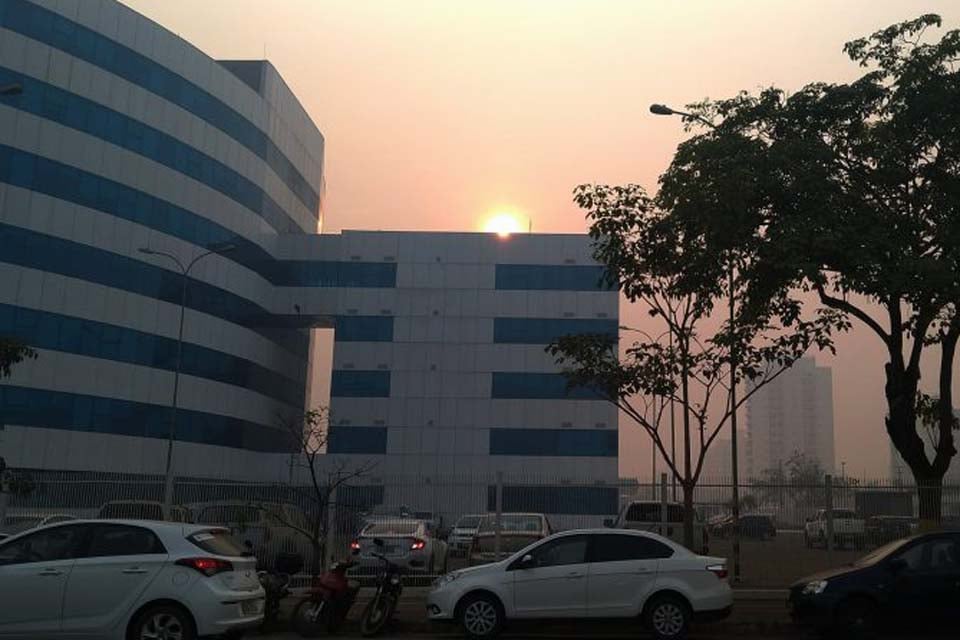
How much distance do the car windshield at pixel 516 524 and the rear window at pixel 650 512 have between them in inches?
78.9

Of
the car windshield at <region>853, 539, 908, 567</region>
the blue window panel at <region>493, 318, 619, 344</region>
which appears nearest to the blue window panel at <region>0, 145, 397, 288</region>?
the blue window panel at <region>493, 318, 619, 344</region>

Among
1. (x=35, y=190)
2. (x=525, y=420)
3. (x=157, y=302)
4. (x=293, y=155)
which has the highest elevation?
(x=293, y=155)

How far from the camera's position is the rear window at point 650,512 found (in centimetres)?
1703

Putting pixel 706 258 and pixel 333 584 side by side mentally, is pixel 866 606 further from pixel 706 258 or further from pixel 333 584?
pixel 333 584

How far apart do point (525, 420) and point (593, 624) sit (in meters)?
39.6

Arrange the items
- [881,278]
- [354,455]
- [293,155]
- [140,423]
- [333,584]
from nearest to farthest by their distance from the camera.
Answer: [333,584]
[881,278]
[140,423]
[354,455]
[293,155]

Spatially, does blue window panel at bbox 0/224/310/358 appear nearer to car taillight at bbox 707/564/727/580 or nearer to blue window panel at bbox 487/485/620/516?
blue window panel at bbox 487/485/620/516

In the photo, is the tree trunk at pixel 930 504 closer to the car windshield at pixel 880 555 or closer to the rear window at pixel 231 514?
the car windshield at pixel 880 555

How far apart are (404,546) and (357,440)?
115 feet

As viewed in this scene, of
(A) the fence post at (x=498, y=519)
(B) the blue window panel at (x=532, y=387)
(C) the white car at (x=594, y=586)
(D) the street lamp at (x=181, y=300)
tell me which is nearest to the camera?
(C) the white car at (x=594, y=586)

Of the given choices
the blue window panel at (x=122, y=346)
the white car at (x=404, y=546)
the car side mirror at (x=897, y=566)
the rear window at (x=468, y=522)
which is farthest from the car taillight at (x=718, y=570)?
the blue window panel at (x=122, y=346)

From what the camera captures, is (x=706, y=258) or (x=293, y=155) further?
(x=293, y=155)

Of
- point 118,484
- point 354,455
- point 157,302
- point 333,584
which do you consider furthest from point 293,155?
point 333,584

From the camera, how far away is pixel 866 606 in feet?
37.4
